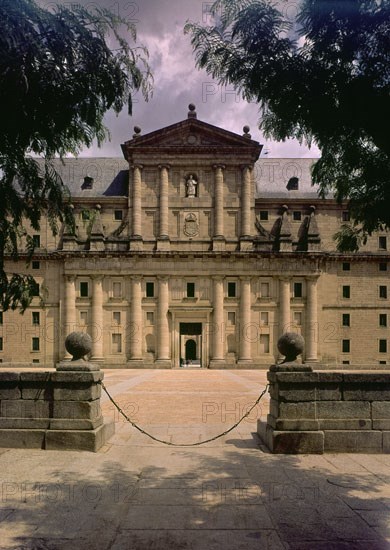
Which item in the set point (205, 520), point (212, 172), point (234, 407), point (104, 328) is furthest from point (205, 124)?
point (205, 520)

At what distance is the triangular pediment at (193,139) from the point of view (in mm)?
43469

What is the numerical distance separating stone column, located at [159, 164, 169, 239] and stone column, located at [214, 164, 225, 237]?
4.50m

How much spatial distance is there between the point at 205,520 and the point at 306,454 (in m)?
4.12

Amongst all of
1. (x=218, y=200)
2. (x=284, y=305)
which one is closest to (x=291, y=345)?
(x=284, y=305)

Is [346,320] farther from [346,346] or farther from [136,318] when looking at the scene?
[136,318]

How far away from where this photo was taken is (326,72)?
6.46 meters

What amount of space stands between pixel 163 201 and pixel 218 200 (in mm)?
5032

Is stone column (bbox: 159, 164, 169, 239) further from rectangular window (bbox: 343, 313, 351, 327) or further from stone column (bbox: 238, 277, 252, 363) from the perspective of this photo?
rectangular window (bbox: 343, 313, 351, 327)

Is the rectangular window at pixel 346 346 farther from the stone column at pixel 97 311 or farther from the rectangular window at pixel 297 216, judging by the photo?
the stone column at pixel 97 311

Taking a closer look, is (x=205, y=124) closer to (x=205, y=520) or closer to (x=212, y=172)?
(x=212, y=172)

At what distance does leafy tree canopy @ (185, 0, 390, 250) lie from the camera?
6.13 metres

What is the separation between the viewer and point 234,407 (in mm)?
16516

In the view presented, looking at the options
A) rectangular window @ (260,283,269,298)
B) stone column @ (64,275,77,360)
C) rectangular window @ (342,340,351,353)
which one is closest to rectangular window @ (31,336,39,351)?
stone column @ (64,275,77,360)

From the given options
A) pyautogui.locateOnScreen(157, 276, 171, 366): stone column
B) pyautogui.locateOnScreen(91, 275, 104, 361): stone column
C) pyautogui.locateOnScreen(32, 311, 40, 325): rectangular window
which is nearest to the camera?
pyautogui.locateOnScreen(157, 276, 171, 366): stone column
